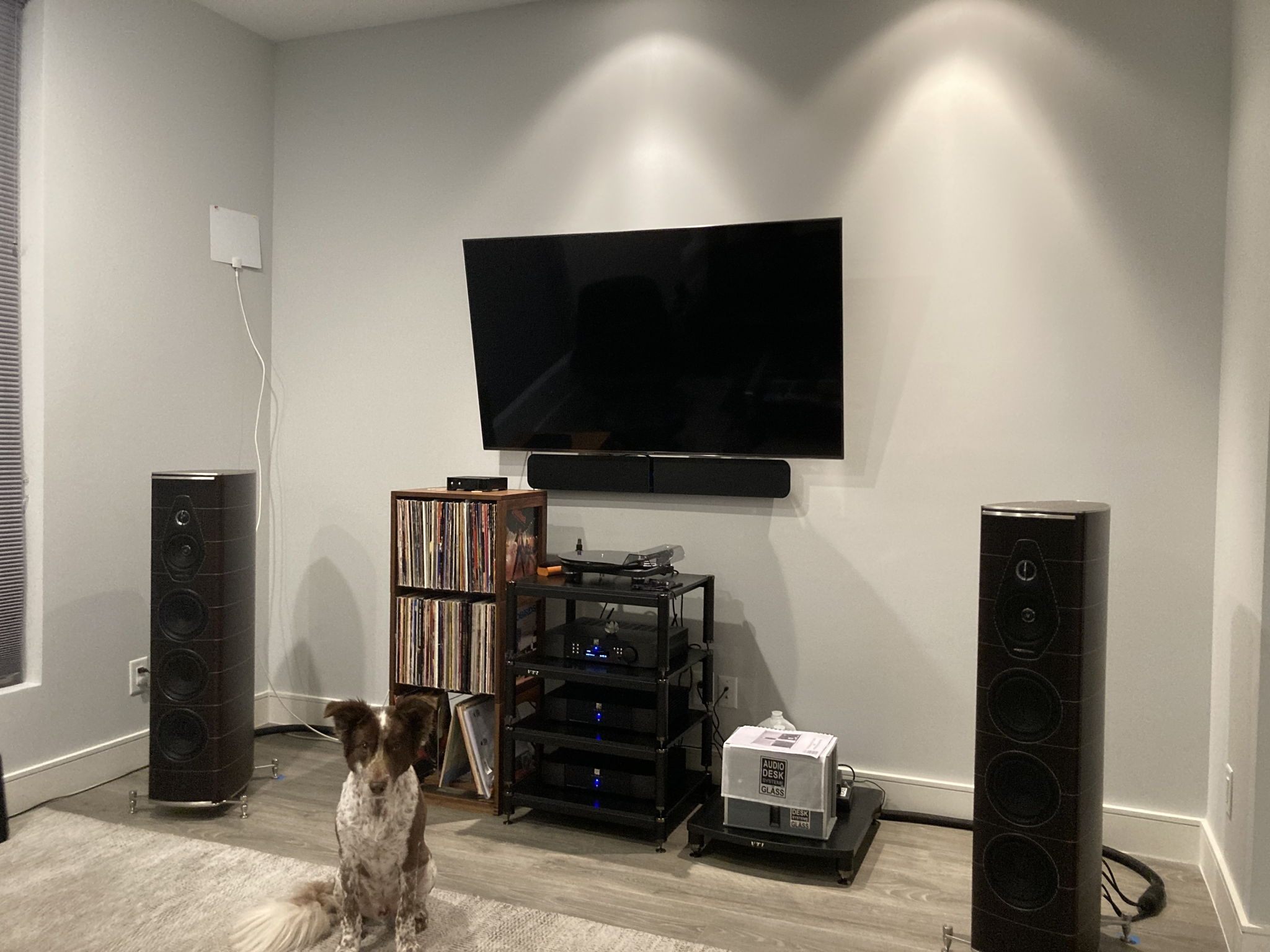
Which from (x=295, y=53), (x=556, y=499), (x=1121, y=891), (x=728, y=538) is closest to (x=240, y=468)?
(x=556, y=499)

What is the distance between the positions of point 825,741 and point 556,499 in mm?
1284

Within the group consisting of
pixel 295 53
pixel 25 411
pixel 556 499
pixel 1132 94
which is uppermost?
pixel 295 53

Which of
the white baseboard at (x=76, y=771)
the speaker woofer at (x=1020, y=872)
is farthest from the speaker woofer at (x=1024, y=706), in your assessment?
the white baseboard at (x=76, y=771)

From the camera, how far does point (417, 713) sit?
7.02 feet

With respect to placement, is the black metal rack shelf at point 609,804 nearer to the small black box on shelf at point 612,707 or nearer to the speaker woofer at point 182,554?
the small black box on shelf at point 612,707

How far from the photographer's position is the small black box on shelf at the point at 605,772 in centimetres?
286

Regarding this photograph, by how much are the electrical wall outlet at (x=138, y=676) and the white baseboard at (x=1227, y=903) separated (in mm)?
3250

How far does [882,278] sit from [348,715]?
6.66 ft

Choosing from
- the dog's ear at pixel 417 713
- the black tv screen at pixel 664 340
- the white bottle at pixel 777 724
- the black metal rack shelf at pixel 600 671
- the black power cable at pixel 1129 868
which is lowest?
the black power cable at pixel 1129 868

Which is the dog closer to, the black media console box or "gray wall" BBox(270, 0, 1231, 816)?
the black media console box

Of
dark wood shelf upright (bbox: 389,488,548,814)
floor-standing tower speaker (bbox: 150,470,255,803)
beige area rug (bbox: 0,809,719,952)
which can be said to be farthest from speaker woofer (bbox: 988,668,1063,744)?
floor-standing tower speaker (bbox: 150,470,255,803)

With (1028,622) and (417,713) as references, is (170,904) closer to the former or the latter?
(417,713)

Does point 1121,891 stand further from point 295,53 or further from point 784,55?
point 295,53

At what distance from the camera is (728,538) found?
128 inches
